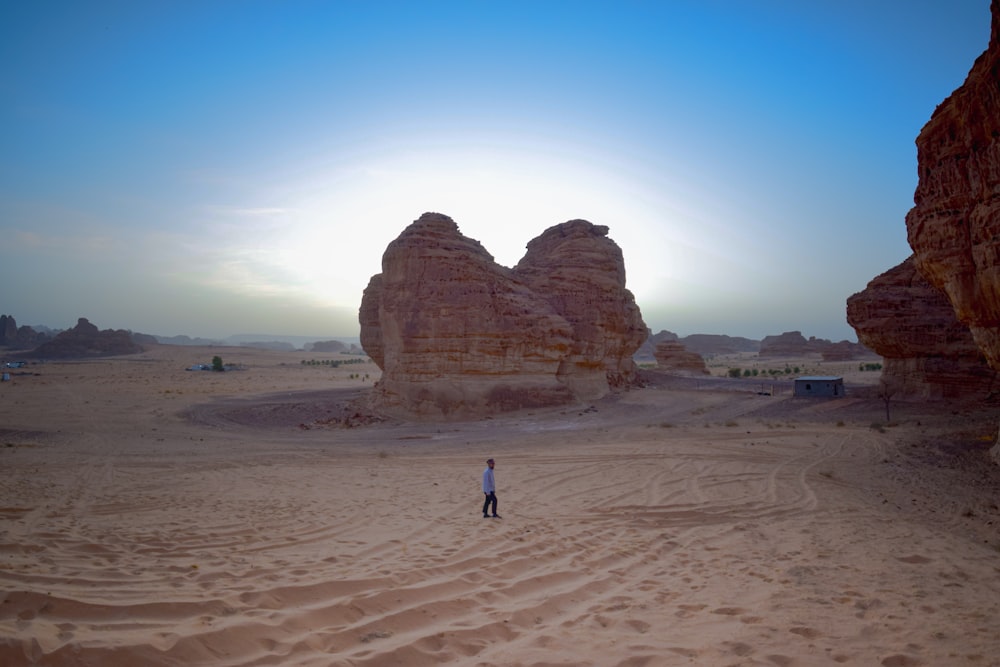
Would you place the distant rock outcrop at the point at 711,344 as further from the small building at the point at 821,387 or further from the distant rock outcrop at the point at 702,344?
the small building at the point at 821,387

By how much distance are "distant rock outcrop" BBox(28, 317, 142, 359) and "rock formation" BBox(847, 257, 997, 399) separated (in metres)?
103

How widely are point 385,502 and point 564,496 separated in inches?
140

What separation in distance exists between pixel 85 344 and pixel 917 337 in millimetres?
107197

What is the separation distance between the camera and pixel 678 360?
51188 mm

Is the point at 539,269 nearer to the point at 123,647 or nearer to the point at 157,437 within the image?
the point at 157,437

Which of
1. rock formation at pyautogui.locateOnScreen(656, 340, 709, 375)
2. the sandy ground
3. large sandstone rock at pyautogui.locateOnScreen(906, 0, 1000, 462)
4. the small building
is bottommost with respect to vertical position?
the sandy ground

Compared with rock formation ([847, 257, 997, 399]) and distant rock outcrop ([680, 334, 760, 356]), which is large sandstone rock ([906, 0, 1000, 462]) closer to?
rock formation ([847, 257, 997, 399])

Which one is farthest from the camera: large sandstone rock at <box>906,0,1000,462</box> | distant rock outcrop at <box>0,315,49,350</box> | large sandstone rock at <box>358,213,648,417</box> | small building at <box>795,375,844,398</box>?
distant rock outcrop at <box>0,315,49,350</box>

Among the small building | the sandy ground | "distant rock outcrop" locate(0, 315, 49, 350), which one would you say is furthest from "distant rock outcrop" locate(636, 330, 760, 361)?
"distant rock outcrop" locate(0, 315, 49, 350)

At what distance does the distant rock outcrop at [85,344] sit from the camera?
84.2 meters

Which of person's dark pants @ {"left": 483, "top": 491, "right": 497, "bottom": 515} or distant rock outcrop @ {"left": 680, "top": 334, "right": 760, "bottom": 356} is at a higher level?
distant rock outcrop @ {"left": 680, "top": 334, "right": 760, "bottom": 356}

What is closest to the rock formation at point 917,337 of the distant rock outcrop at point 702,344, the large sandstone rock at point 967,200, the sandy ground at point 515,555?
the sandy ground at point 515,555

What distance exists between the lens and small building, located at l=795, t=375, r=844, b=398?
89.1 feet

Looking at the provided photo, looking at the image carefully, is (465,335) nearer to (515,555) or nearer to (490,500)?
(490,500)
